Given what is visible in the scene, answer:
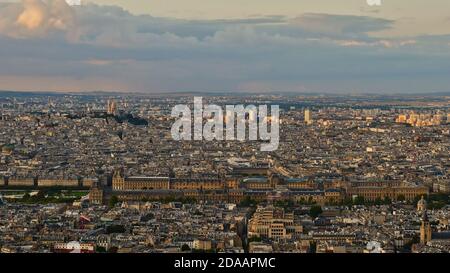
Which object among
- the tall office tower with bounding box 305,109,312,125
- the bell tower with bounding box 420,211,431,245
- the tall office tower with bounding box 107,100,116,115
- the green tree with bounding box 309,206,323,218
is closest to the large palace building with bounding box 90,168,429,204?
the green tree with bounding box 309,206,323,218

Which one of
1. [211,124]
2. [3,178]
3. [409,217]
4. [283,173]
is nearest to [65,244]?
[409,217]

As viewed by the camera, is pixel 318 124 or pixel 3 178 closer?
pixel 3 178

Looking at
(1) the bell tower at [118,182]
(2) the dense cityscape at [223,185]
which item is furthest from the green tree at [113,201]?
(1) the bell tower at [118,182]

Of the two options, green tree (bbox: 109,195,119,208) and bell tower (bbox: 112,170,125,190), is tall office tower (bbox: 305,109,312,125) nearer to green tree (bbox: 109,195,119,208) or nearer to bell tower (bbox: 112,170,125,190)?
bell tower (bbox: 112,170,125,190)

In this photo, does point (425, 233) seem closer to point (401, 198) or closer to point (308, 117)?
point (401, 198)

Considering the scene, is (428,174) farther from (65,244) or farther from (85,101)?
(85,101)

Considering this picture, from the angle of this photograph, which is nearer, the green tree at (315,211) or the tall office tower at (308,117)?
the green tree at (315,211)

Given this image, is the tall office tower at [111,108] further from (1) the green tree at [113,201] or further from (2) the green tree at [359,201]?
(2) the green tree at [359,201]

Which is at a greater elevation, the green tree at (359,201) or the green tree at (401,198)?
the green tree at (359,201)
